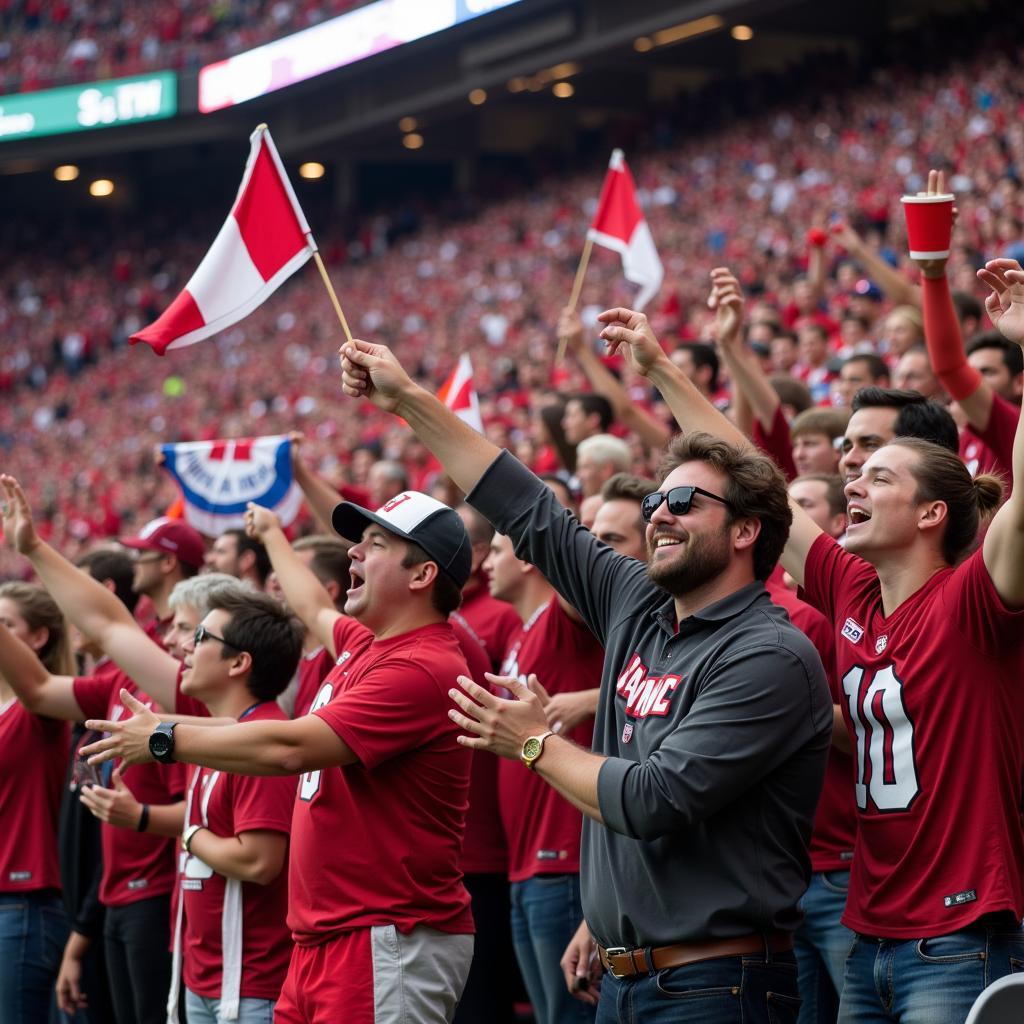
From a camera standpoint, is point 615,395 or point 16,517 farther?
point 615,395

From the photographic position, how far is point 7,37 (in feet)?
93.2

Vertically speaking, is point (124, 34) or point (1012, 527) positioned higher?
point (124, 34)

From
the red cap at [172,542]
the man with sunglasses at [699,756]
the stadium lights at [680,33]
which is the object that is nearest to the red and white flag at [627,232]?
the red cap at [172,542]

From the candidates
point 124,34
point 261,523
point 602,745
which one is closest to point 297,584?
point 261,523

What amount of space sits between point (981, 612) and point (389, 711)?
51.3 inches

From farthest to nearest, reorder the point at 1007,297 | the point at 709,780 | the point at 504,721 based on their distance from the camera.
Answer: the point at 1007,297 < the point at 504,721 < the point at 709,780

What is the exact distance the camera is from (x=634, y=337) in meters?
3.63

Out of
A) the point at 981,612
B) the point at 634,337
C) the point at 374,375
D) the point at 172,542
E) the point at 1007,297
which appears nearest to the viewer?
the point at 981,612

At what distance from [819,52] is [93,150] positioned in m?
12.9

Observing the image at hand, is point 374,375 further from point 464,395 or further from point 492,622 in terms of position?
point 464,395

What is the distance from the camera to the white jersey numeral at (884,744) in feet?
10.4

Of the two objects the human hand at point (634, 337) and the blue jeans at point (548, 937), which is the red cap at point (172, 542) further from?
the human hand at point (634, 337)

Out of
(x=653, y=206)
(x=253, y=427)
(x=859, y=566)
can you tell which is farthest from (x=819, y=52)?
(x=859, y=566)

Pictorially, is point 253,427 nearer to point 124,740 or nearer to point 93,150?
point 93,150
